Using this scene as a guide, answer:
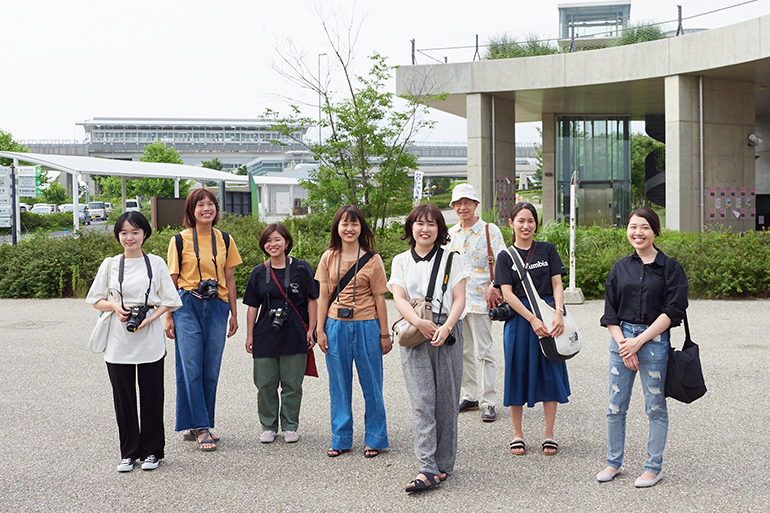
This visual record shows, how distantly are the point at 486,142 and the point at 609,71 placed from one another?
4.41 meters

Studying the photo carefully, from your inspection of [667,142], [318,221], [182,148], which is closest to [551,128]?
[667,142]

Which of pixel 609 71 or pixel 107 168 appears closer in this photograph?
pixel 609 71

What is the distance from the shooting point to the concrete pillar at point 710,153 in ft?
66.5

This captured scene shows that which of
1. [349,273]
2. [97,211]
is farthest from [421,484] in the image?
[97,211]

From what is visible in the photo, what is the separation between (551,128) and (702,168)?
8.65m

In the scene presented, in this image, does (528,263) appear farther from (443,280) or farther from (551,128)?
(551,128)

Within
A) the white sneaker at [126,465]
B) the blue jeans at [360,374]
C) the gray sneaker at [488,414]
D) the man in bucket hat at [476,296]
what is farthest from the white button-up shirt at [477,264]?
the white sneaker at [126,465]

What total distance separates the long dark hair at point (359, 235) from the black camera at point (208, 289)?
923 millimetres

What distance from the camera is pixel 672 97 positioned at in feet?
66.5

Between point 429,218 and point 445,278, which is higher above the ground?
point 429,218

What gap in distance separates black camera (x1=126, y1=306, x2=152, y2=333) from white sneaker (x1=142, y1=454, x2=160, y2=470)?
33.6 inches

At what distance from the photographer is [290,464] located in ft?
15.1

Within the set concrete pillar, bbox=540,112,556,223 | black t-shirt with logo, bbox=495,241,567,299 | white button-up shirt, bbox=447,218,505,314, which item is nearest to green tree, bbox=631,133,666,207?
concrete pillar, bbox=540,112,556,223

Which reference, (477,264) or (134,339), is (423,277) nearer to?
(477,264)
